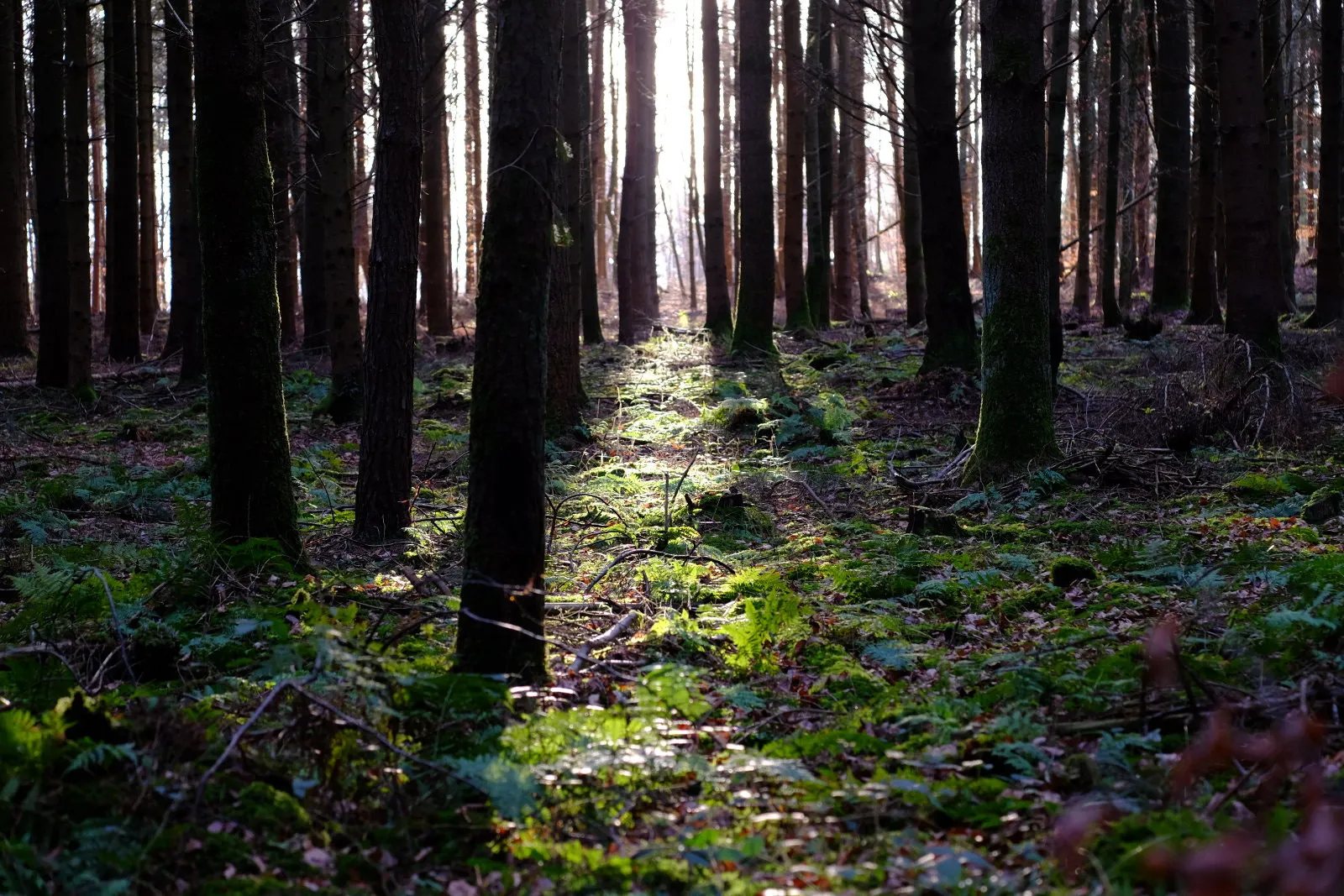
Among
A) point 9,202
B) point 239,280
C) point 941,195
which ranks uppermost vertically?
point 9,202

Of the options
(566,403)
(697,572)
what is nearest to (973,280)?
(566,403)

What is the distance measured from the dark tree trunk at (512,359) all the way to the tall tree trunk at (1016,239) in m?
4.95

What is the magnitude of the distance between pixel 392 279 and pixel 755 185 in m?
10.7

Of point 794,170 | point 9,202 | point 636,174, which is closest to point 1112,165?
point 794,170

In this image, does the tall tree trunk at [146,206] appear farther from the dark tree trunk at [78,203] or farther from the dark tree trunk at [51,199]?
the dark tree trunk at [78,203]

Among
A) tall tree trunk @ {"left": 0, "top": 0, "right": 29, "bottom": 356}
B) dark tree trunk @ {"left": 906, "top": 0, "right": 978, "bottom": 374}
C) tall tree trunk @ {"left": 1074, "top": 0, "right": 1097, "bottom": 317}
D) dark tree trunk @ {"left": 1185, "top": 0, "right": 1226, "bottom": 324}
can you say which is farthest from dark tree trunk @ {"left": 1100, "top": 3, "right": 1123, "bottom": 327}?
tall tree trunk @ {"left": 0, "top": 0, "right": 29, "bottom": 356}

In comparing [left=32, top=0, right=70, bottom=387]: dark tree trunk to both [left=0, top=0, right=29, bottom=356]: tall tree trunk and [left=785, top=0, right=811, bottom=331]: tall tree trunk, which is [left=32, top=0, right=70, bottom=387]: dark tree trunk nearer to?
[left=0, top=0, right=29, bottom=356]: tall tree trunk

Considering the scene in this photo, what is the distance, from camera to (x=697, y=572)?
20.2 ft

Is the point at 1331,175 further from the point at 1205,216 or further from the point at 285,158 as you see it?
the point at 285,158

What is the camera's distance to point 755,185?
56.2ft

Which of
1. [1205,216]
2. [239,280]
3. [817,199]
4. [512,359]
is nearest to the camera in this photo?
[512,359]

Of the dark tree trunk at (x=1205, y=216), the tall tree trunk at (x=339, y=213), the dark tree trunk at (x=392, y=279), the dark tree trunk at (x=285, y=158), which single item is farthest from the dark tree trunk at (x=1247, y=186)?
the dark tree trunk at (x=285, y=158)

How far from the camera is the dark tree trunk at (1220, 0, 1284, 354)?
10938 mm

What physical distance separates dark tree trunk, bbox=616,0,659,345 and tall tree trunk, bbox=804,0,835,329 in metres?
3.72
